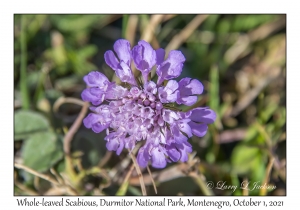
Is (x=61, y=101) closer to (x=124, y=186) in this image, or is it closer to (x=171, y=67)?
(x=124, y=186)

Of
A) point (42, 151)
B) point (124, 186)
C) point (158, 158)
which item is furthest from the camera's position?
point (42, 151)

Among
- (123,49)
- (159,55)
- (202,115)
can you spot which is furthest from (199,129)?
(123,49)

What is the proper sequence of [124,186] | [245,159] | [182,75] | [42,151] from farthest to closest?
[182,75] < [245,159] < [42,151] < [124,186]

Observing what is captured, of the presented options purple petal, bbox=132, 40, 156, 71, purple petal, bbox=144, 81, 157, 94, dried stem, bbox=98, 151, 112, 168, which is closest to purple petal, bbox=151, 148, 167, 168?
purple petal, bbox=144, 81, 157, 94

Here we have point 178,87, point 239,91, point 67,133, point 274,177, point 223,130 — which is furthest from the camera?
point 239,91

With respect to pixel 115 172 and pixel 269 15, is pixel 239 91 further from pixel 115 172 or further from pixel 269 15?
pixel 115 172

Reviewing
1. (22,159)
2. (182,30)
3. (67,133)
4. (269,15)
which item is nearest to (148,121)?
(67,133)

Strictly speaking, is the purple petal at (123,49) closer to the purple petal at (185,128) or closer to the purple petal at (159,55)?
the purple petal at (159,55)
